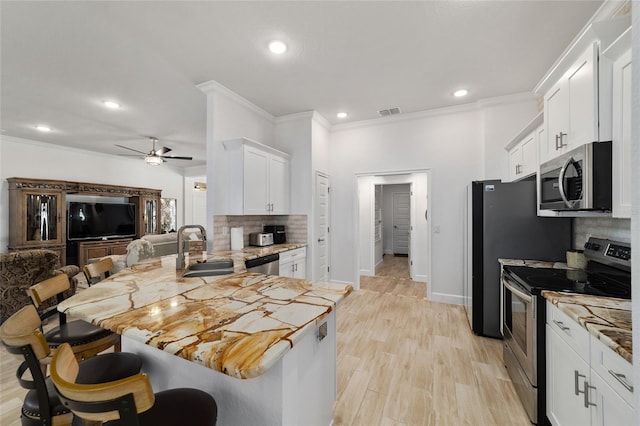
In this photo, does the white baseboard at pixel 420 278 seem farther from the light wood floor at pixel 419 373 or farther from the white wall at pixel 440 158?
the light wood floor at pixel 419 373

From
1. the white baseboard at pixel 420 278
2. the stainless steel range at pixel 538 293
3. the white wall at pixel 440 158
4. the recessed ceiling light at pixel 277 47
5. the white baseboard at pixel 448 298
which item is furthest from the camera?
the white baseboard at pixel 420 278

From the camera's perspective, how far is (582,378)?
1.25 meters

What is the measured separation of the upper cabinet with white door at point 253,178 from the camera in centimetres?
333

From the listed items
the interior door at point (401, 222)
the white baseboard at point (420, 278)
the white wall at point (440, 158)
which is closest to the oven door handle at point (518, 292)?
the white wall at point (440, 158)

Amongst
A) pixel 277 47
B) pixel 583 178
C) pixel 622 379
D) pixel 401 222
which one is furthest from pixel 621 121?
pixel 401 222

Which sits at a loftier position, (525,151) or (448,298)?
(525,151)

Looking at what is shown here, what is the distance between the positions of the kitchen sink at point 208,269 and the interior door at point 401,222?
6547mm

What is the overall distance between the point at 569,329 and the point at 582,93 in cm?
140

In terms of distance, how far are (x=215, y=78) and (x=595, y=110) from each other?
337 cm

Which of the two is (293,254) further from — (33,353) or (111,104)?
(111,104)

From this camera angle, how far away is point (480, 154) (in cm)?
386

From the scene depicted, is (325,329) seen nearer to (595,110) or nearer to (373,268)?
(595,110)

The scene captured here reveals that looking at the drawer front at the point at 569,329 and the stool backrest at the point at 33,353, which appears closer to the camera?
the stool backrest at the point at 33,353

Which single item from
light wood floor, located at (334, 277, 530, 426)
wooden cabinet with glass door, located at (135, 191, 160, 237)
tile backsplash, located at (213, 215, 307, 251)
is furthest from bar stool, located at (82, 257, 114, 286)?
wooden cabinet with glass door, located at (135, 191, 160, 237)
